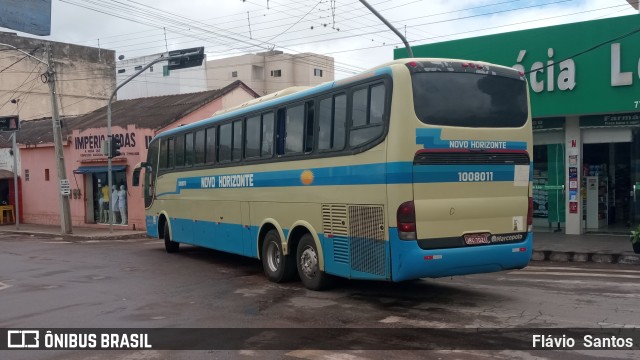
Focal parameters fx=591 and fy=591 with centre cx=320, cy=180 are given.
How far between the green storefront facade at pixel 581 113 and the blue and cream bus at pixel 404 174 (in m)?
9.12

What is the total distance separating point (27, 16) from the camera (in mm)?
8148

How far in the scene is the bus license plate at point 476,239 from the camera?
8367 millimetres

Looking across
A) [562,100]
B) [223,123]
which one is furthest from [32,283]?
[562,100]

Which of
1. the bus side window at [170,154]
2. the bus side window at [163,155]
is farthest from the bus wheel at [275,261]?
the bus side window at [163,155]

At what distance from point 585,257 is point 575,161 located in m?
4.59

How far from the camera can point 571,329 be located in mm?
7168

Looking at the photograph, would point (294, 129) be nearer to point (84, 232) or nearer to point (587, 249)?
point (587, 249)

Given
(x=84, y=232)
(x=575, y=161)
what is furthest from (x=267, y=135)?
(x=84, y=232)

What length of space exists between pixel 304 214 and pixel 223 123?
3.93 meters

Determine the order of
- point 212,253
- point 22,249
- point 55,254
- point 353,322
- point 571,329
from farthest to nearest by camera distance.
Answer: point 22,249, point 55,254, point 212,253, point 353,322, point 571,329

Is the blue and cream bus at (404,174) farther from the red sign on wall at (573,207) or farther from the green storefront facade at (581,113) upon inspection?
the red sign on wall at (573,207)

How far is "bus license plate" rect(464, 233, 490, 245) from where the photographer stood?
8.37 meters

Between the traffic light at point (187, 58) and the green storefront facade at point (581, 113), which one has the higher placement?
the traffic light at point (187, 58)

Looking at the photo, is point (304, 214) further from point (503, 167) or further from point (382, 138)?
point (503, 167)
